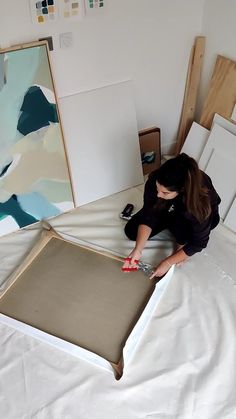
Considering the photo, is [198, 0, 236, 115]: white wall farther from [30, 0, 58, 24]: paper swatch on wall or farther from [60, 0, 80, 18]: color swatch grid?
[30, 0, 58, 24]: paper swatch on wall

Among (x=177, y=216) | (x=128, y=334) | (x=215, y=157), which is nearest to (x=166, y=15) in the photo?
(x=215, y=157)

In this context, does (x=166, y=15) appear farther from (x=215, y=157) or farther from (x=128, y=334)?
(x=128, y=334)

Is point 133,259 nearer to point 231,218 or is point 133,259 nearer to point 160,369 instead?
point 160,369

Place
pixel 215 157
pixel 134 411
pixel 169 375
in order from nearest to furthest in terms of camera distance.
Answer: pixel 134 411
pixel 169 375
pixel 215 157

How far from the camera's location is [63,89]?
207 centimetres

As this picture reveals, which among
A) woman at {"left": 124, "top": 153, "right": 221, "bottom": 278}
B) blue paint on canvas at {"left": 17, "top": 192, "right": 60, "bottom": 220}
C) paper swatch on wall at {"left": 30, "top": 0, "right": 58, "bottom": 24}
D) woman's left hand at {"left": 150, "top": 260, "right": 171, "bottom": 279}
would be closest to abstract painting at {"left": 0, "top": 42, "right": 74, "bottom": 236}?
blue paint on canvas at {"left": 17, "top": 192, "right": 60, "bottom": 220}

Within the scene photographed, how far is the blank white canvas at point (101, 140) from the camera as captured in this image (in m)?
2.15

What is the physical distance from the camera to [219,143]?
2.24 meters

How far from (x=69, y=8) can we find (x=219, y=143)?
1006mm

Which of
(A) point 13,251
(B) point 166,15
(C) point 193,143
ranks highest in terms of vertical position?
(B) point 166,15

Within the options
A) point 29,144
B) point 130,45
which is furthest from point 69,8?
point 29,144

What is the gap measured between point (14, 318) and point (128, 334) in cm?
49

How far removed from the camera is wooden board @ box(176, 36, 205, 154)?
7.63 feet

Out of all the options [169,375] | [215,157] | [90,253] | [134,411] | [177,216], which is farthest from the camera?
[215,157]
